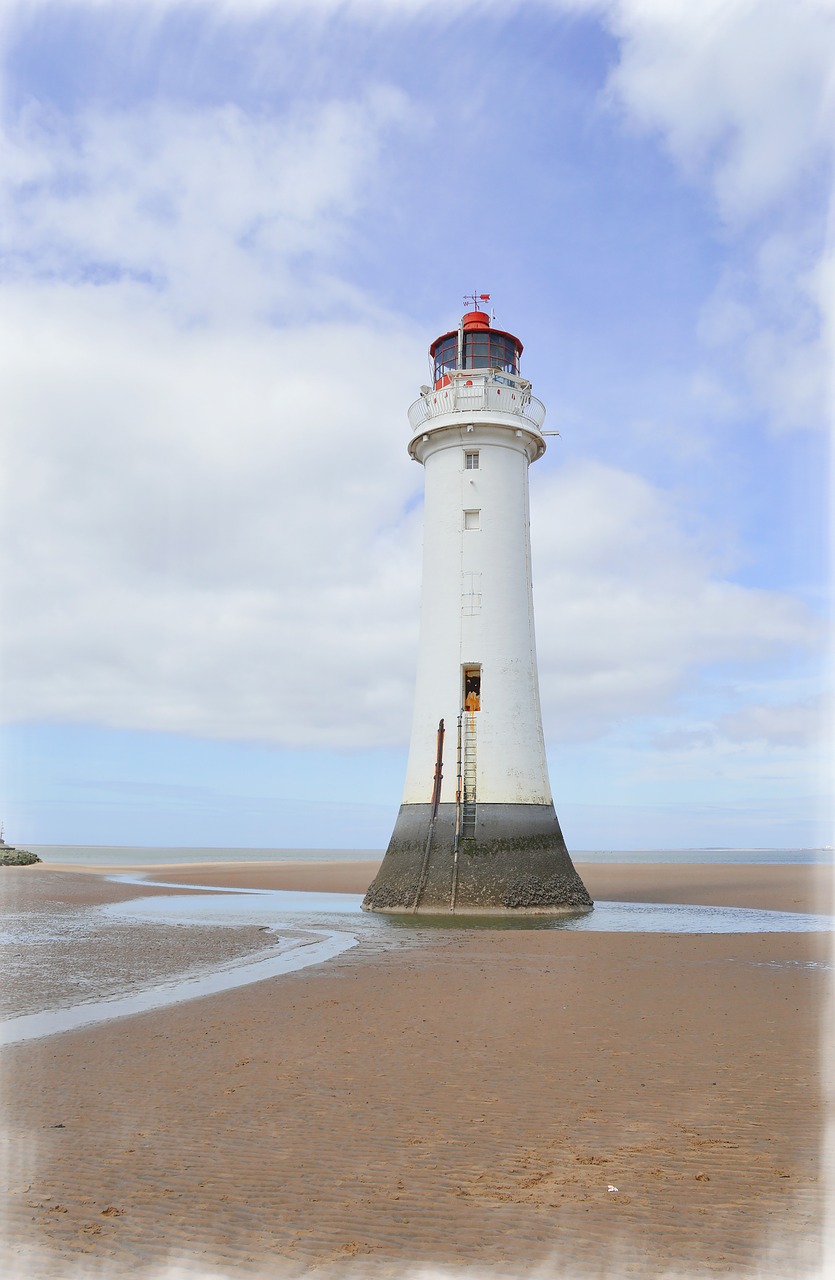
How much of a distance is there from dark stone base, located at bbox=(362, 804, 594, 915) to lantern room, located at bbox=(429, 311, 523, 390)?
10.8 metres

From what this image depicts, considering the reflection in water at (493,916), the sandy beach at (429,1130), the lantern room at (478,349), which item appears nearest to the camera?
the sandy beach at (429,1130)

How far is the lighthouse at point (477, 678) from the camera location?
21.4 m

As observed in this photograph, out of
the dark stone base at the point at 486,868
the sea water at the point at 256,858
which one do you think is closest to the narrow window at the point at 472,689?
the dark stone base at the point at 486,868

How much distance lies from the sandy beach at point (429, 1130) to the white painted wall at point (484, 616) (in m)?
9.63

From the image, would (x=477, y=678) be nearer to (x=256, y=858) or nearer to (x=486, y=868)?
(x=486, y=868)

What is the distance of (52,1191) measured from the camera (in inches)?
203

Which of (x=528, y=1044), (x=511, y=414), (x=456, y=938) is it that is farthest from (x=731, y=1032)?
(x=511, y=414)

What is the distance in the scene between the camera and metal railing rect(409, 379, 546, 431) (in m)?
23.2

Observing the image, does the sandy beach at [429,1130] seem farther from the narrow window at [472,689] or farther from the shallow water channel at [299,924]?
the narrow window at [472,689]

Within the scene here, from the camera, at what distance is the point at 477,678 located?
74.7ft

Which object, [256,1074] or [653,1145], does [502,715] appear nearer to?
[256,1074]

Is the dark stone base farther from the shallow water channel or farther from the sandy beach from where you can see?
the sandy beach

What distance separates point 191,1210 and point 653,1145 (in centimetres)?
270

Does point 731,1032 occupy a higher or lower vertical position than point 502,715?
lower
